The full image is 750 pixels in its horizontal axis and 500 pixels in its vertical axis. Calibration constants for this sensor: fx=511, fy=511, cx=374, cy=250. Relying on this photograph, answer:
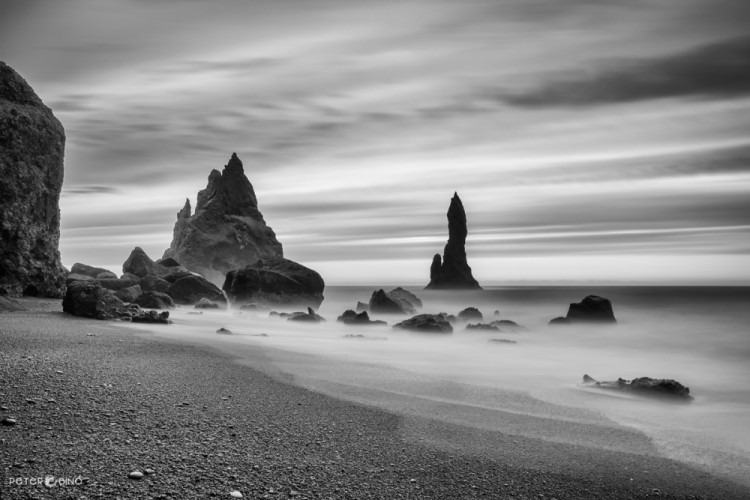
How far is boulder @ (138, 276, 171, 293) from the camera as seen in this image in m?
40.1

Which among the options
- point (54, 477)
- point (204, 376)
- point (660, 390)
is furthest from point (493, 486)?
point (660, 390)

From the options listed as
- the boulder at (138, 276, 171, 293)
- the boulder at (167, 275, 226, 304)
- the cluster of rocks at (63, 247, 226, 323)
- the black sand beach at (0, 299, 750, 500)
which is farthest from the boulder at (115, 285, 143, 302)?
the black sand beach at (0, 299, 750, 500)

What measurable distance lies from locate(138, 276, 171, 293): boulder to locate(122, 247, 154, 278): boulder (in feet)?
35.4

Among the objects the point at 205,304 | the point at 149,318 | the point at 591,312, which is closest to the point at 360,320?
→ the point at 205,304

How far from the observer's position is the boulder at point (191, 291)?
43000 millimetres

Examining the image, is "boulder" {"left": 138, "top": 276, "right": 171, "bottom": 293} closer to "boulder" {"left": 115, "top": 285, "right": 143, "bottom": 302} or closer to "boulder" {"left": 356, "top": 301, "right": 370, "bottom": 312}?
"boulder" {"left": 115, "top": 285, "right": 143, "bottom": 302}

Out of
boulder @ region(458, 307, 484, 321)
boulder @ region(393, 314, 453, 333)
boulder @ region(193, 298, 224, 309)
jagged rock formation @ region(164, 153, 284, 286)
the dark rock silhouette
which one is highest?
jagged rock formation @ region(164, 153, 284, 286)

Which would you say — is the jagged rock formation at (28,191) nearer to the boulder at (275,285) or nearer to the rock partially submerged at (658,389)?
the boulder at (275,285)

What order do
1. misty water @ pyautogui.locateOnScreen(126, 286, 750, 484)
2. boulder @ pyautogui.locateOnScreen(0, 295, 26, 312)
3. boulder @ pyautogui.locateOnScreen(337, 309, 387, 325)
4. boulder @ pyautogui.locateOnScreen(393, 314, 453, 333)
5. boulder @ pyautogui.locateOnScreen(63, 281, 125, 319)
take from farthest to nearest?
boulder @ pyautogui.locateOnScreen(337, 309, 387, 325) → boulder @ pyautogui.locateOnScreen(393, 314, 453, 333) → boulder @ pyautogui.locateOnScreen(63, 281, 125, 319) → boulder @ pyautogui.locateOnScreen(0, 295, 26, 312) → misty water @ pyautogui.locateOnScreen(126, 286, 750, 484)

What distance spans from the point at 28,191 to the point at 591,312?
36315mm

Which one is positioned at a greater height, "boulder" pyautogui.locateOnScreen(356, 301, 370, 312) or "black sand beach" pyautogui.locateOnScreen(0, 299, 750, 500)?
"boulder" pyautogui.locateOnScreen(356, 301, 370, 312)

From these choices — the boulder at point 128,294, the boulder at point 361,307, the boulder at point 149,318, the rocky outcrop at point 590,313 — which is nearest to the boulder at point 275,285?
the boulder at point 361,307

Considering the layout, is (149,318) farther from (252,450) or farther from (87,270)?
(87,270)

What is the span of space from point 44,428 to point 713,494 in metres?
8.56
